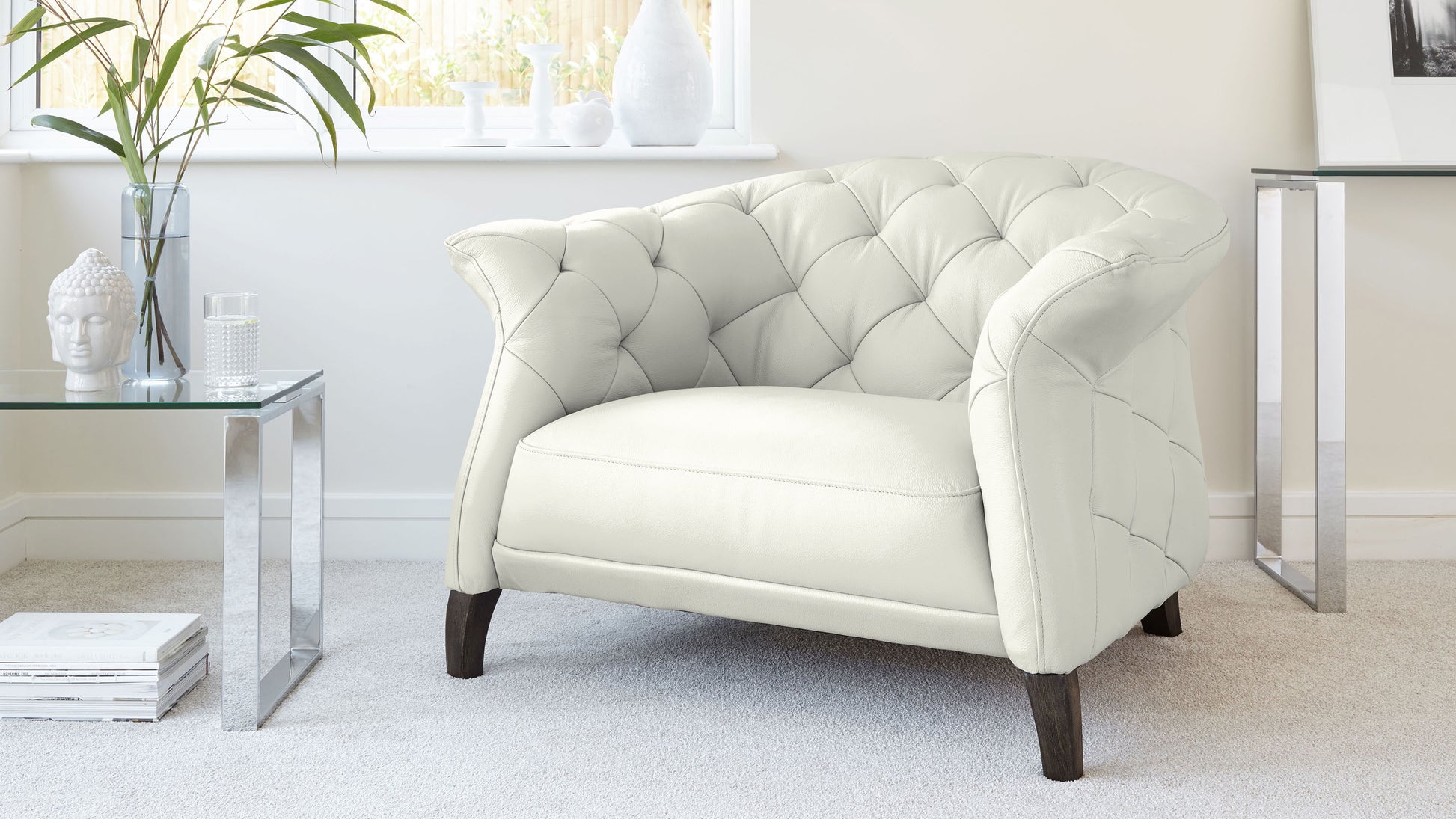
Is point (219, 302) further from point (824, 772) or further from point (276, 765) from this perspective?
point (824, 772)

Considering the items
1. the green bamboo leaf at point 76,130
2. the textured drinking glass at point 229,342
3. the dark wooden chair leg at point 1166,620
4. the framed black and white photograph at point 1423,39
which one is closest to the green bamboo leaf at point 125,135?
the green bamboo leaf at point 76,130

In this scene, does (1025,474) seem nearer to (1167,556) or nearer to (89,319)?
(1167,556)

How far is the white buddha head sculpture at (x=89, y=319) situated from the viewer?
5.02 feet

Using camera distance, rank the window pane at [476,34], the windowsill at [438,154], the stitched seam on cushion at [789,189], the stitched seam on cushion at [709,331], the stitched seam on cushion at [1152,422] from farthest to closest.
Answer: the window pane at [476,34] → the windowsill at [438,154] → the stitched seam on cushion at [789,189] → the stitched seam on cushion at [709,331] → the stitched seam on cushion at [1152,422]

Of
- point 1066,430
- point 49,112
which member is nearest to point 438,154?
point 49,112

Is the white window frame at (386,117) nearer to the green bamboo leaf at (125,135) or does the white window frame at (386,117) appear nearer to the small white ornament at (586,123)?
the small white ornament at (586,123)

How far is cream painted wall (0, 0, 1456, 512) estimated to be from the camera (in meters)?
2.35

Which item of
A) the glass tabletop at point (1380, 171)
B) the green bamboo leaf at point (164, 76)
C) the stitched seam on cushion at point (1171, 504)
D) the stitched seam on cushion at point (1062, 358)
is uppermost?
the green bamboo leaf at point (164, 76)

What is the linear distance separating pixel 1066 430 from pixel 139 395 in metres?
1.14

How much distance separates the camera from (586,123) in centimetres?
239

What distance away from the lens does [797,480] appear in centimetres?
143

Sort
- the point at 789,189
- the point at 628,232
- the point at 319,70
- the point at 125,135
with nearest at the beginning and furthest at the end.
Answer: the point at 125,135 → the point at 319,70 → the point at 628,232 → the point at 789,189

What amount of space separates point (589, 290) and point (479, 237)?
0.57 feet

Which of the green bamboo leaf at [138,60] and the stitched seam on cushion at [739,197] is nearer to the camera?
the green bamboo leaf at [138,60]
